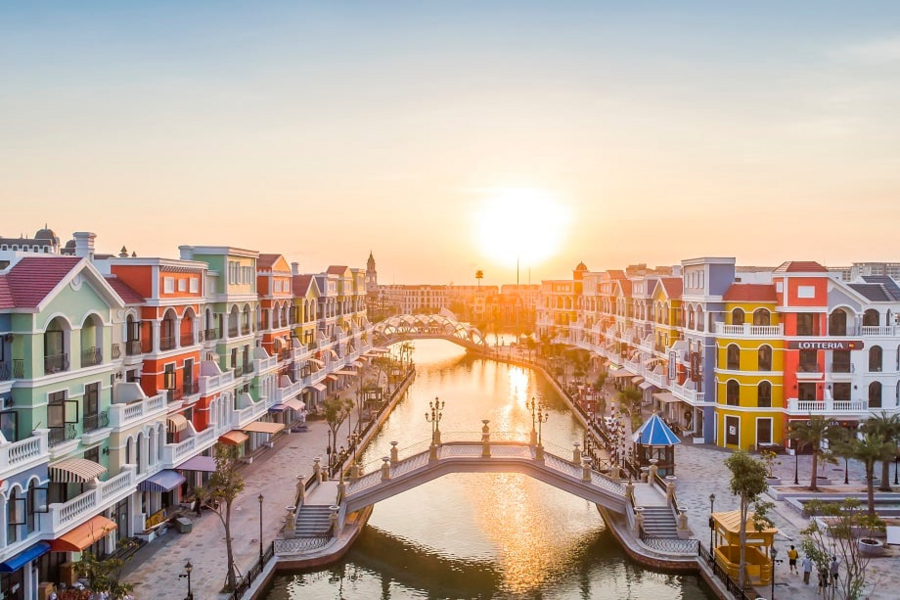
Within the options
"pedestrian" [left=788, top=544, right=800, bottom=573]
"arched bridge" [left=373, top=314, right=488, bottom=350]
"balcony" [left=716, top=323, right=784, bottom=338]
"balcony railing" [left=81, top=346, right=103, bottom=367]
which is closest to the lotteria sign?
"balcony" [left=716, top=323, right=784, bottom=338]

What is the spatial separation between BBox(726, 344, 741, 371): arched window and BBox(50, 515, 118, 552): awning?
31709 mm

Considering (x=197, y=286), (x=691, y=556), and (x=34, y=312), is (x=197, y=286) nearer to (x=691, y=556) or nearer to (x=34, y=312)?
(x=34, y=312)

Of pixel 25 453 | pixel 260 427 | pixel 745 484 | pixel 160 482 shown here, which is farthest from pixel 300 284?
Result: pixel 745 484

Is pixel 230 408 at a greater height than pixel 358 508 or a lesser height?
greater

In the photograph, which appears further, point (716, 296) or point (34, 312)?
point (716, 296)

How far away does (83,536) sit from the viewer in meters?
21.7

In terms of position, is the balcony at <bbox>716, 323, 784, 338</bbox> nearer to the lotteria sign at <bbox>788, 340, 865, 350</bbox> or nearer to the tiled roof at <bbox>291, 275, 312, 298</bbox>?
the lotteria sign at <bbox>788, 340, 865, 350</bbox>

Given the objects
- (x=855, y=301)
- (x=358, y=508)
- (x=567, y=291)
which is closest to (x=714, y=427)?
(x=855, y=301)

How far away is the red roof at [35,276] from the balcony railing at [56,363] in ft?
6.56

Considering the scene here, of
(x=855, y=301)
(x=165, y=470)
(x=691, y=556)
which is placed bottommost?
(x=691, y=556)

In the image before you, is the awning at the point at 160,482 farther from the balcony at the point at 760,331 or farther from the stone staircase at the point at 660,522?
the balcony at the point at 760,331

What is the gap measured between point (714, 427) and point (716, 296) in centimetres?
748

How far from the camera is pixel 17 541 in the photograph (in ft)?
64.5

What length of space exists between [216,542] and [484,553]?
1005 centimetres
